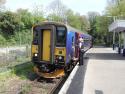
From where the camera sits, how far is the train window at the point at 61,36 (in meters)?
18.0

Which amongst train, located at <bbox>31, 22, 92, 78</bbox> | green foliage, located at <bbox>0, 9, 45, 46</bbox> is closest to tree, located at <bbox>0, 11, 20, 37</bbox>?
green foliage, located at <bbox>0, 9, 45, 46</bbox>

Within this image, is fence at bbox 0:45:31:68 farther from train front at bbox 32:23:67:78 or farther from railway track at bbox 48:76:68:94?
railway track at bbox 48:76:68:94

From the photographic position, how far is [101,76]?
17641 mm

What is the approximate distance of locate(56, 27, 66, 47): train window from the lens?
18.0m

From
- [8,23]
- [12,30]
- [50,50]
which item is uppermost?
[8,23]

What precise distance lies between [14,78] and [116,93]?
21.4ft

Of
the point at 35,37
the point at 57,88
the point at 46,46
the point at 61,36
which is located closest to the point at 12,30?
the point at 35,37

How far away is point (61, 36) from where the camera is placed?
18.1 meters

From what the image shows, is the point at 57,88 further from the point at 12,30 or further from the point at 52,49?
the point at 12,30

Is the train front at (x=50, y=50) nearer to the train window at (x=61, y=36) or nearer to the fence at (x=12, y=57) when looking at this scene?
the train window at (x=61, y=36)

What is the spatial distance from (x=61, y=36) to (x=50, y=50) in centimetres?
94

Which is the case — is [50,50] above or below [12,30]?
below

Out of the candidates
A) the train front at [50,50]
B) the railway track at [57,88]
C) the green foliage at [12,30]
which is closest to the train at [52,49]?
the train front at [50,50]

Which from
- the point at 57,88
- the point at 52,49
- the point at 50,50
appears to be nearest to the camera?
the point at 57,88
